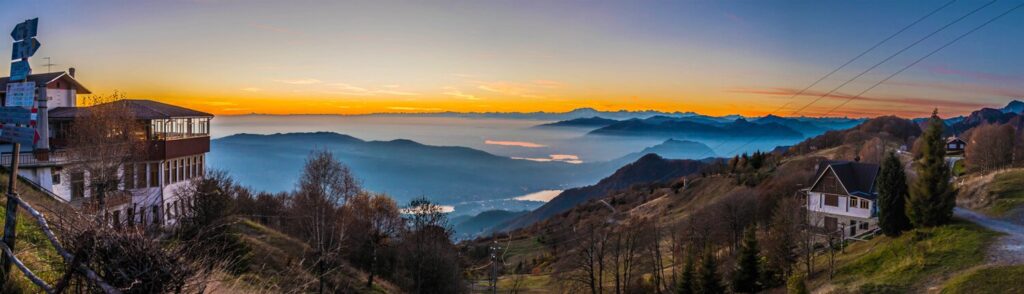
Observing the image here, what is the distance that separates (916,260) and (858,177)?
23.5m

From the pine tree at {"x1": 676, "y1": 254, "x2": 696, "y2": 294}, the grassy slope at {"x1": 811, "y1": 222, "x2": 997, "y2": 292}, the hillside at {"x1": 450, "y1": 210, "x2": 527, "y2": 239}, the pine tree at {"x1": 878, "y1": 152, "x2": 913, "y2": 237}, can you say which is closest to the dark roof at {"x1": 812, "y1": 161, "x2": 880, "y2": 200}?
the pine tree at {"x1": 878, "y1": 152, "x2": 913, "y2": 237}

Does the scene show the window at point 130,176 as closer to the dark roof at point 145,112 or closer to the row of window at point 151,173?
the row of window at point 151,173

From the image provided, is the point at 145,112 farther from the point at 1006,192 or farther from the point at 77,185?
the point at 1006,192

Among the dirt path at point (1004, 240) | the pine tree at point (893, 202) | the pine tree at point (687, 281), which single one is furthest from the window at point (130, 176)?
the pine tree at point (893, 202)

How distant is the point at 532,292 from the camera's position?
164 ft

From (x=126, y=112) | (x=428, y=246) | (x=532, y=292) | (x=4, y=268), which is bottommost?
(x=532, y=292)

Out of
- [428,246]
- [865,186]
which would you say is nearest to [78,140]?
[428,246]

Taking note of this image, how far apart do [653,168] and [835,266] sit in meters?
157

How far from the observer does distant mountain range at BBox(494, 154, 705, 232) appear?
550 ft

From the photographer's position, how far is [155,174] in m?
35.2

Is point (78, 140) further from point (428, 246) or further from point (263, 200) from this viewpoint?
point (263, 200)

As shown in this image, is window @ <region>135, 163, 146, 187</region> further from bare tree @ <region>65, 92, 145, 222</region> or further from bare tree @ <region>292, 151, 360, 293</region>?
bare tree @ <region>292, 151, 360, 293</region>

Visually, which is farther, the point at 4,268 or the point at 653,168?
the point at 653,168

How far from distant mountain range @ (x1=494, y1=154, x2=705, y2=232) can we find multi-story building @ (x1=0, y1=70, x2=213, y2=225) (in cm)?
12525
